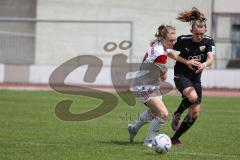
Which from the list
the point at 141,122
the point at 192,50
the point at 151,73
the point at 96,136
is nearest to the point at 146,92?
the point at 151,73

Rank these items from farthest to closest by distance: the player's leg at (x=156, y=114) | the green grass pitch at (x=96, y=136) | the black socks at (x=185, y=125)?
the black socks at (x=185, y=125) < the player's leg at (x=156, y=114) < the green grass pitch at (x=96, y=136)

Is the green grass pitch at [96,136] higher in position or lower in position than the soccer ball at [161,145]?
lower

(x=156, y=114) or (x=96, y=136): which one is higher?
(x=156, y=114)

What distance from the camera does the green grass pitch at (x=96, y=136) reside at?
987 centimetres

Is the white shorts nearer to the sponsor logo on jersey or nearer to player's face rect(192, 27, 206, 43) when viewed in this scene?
the sponsor logo on jersey

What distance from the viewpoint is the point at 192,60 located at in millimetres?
11078

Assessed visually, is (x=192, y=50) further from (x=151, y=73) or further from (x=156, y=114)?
(x=156, y=114)

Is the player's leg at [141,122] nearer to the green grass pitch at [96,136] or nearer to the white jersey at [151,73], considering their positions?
the green grass pitch at [96,136]

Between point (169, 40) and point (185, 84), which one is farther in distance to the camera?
point (185, 84)

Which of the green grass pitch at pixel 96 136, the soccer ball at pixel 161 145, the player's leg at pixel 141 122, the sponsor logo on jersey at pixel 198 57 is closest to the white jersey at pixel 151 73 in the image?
the player's leg at pixel 141 122

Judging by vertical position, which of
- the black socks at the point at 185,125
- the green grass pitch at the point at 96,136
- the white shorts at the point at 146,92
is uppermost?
the white shorts at the point at 146,92

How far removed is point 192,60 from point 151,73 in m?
0.70

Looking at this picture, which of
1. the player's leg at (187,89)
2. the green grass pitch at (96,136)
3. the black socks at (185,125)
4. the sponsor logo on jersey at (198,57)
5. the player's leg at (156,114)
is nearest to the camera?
the green grass pitch at (96,136)

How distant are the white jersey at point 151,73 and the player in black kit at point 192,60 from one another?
0.53 meters
